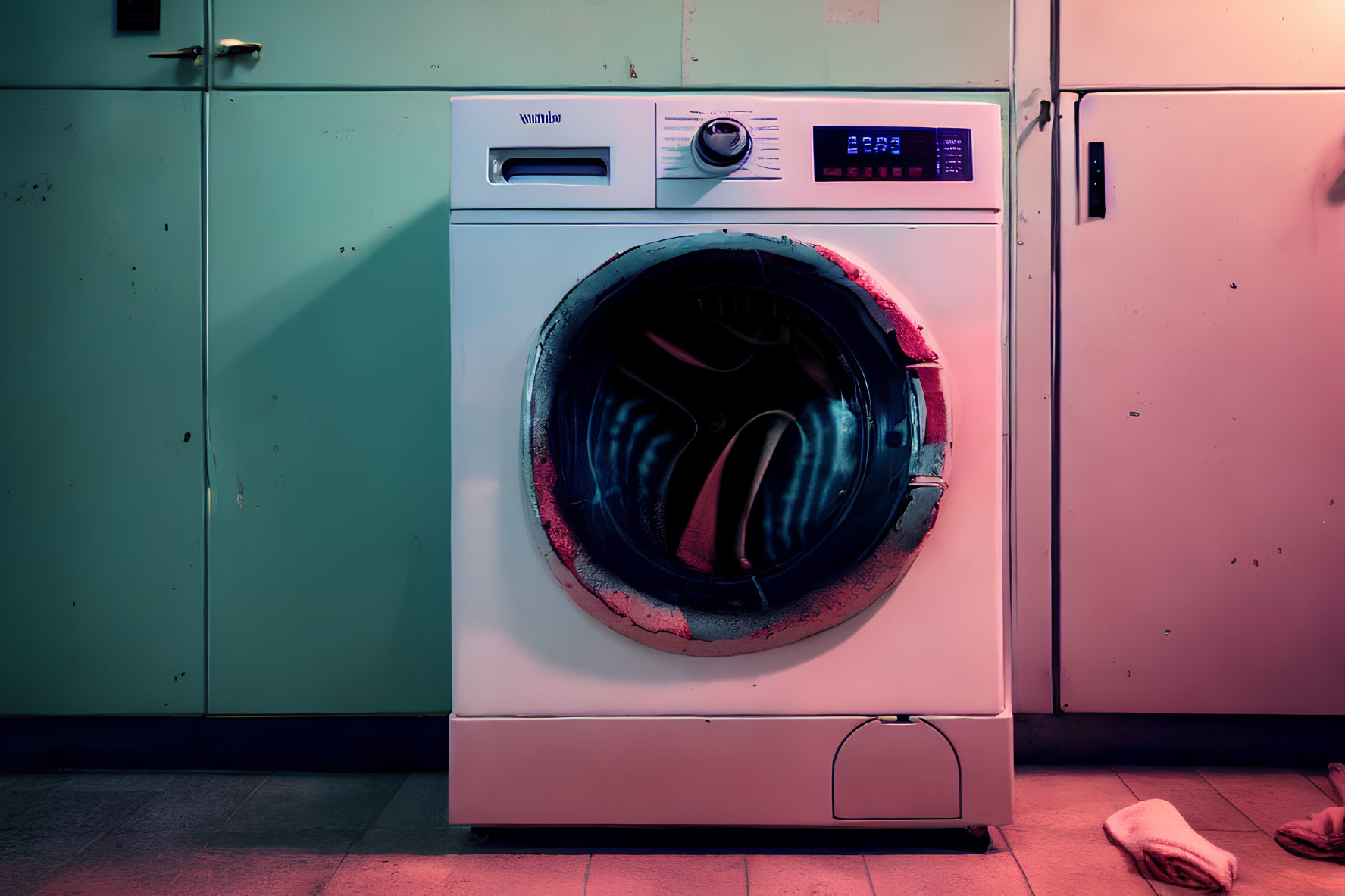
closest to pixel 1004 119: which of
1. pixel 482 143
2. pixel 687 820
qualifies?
pixel 482 143

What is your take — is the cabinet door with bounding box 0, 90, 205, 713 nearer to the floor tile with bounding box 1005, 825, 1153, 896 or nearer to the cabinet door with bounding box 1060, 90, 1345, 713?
the floor tile with bounding box 1005, 825, 1153, 896

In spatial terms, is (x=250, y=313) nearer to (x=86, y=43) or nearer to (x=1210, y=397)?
(x=86, y=43)

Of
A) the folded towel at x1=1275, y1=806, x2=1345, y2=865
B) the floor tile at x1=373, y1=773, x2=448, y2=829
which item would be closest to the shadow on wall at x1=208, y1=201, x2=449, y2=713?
the floor tile at x1=373, y1=773, x2=448, y2=829

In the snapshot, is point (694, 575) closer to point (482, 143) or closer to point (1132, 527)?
point (482, 143)

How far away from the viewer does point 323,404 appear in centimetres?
125

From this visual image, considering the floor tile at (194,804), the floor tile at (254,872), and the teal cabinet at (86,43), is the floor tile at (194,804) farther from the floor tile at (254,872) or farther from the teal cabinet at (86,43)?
the teal cabinet at (86,43)

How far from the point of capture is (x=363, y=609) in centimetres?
126

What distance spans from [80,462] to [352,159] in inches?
27.0

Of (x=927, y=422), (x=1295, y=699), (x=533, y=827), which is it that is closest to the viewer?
(x=927, y=422)

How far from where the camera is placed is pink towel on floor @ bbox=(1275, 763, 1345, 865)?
3.15 ft

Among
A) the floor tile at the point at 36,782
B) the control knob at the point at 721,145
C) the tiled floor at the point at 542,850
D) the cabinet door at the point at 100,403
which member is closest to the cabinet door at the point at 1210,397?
the tiled floor at the point at 542,850

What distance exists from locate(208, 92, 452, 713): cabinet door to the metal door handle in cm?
8

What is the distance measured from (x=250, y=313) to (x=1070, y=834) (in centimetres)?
150

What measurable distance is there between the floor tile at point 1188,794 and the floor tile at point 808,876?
20.4 inches
